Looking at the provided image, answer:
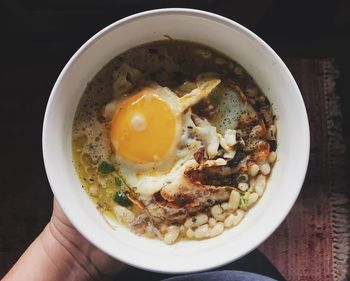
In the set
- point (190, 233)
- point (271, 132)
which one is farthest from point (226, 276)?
point (271, 132)

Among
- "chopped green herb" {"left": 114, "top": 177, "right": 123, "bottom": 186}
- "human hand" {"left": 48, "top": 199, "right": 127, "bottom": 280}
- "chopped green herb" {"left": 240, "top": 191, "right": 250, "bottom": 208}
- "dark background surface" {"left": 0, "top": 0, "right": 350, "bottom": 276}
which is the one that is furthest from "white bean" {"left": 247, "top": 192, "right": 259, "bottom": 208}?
"dark background surface" {"left": 0, "top": 0, "right": 350, "bottom": 276}

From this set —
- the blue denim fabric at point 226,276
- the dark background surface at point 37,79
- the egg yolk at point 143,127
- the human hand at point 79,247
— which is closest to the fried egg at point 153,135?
the egg yolk at point 143,127

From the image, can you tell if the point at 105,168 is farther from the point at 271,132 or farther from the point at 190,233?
the point at 271,132

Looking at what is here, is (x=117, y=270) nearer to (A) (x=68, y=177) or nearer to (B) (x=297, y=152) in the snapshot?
(A) (x=68, y=177)

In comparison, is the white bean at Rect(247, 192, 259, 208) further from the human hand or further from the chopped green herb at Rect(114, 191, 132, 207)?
the human hand

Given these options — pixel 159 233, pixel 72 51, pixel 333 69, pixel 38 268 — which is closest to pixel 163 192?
pixel 159 233

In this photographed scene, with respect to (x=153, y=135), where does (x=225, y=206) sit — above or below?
below

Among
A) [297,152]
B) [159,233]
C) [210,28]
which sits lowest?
[159,233]
